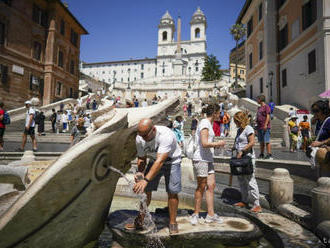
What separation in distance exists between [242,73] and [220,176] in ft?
258

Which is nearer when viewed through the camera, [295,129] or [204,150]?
[204,150]

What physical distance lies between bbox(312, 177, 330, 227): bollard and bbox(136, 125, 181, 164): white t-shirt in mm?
1741

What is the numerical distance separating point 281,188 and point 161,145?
232cm

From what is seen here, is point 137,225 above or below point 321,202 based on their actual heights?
below

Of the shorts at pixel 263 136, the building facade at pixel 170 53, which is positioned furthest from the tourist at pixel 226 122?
the building facade at pixel 170 53

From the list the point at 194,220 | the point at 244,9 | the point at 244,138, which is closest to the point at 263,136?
the point at 244,138

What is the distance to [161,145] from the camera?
2.70m

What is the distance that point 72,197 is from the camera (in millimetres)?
2186

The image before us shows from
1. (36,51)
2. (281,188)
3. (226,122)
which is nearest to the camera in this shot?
(281,188)

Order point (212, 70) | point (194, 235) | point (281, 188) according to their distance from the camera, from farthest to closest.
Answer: point (212, 70)
point (281, 188)
point (194, 235)

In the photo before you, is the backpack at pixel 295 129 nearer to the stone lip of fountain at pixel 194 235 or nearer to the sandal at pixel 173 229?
the stone lip of fountain at pixel 194 235

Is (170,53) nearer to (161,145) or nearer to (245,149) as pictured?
(245,149)

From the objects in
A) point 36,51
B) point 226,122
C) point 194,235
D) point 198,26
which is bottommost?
point 194,235

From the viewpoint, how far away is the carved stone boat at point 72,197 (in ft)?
6.22
